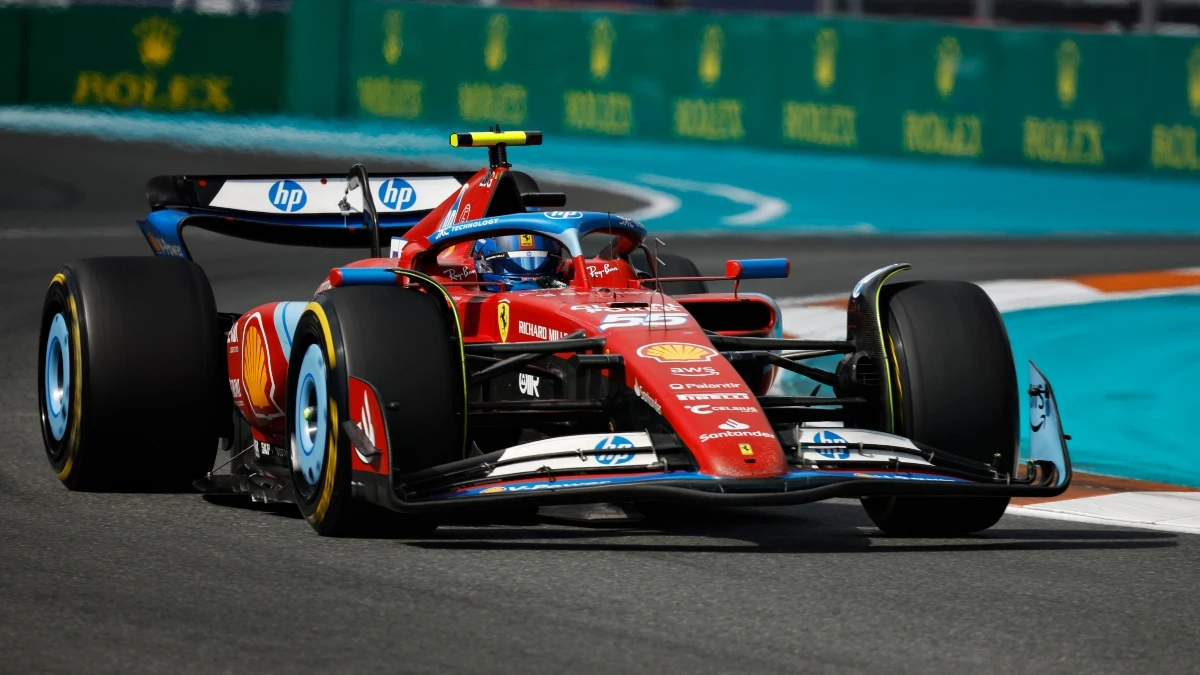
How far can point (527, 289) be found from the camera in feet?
27.2

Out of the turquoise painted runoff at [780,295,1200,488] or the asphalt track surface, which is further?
the turquoise painted runoff at [780,295,1200,488]

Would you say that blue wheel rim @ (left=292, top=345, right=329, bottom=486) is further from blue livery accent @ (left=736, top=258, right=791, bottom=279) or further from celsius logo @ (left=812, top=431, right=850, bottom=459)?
blue livery accent @ (left=736, top=258, right=791, bottom=279)

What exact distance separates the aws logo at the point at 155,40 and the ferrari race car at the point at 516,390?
18.9 metres

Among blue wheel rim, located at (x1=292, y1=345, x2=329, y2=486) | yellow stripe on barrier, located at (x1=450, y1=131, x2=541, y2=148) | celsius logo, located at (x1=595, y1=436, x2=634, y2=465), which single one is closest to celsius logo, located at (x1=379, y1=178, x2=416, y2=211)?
yellow stripe on barrier, located at (x1=450, y1=131, x2=541, y2=148)

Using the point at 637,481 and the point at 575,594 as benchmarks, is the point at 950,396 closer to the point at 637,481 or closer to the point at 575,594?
the point at 637,481

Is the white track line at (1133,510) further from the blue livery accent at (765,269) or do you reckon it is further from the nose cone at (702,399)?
the nose cone at (702,399)

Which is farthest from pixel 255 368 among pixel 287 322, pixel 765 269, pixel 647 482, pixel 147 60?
pixel 147 60

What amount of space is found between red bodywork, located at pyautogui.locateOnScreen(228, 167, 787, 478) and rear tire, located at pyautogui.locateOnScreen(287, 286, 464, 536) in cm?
9

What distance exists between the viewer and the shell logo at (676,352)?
714 cm

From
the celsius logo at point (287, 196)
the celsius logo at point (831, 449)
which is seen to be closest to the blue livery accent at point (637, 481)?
the celsius logo at point (831, 449)

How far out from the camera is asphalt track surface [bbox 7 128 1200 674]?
538 centimetres

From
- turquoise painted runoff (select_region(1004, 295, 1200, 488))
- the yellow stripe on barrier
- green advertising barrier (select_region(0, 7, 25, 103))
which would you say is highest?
green advertising barrier (select_region(0, 7, 25, 103))

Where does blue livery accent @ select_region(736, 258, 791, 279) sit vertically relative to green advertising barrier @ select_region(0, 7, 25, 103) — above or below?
below

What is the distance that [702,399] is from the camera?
6906 mm
